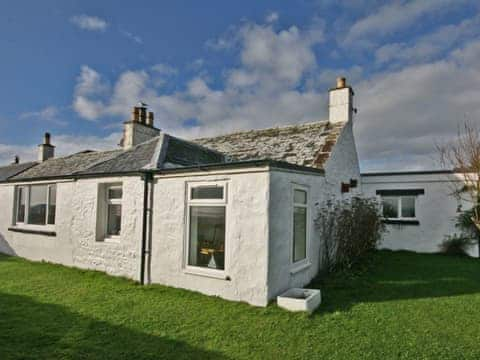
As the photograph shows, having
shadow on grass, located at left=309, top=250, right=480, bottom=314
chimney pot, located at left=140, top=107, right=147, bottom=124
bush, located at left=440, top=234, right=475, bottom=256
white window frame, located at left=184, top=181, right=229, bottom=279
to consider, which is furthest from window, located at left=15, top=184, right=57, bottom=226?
bush, located at left=440, top=234, right=475, bottom=256

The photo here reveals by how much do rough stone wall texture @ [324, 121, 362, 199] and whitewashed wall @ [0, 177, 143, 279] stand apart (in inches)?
239

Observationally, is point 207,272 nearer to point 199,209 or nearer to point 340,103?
point 199,209

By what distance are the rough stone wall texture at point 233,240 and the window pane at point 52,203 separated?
238 inches

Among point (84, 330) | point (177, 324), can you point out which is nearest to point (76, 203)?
point (84, 330)

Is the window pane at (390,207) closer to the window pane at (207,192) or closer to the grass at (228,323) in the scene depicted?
the grass at (228,323)

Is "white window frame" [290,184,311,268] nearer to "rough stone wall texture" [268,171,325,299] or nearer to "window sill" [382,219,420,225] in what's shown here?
"rough stone wall texture" [268,171,325,299]

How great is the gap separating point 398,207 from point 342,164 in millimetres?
6019

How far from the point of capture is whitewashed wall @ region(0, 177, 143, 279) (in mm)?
8508

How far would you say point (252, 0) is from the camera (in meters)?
7.75

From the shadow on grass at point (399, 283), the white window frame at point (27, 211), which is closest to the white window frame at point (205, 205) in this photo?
the shadow on grass at point (399, 283)

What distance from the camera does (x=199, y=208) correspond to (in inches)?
294

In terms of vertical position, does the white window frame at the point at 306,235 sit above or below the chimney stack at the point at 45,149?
below

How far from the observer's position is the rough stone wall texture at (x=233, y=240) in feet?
20.7

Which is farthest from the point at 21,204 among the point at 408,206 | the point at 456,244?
the point at 456,244
